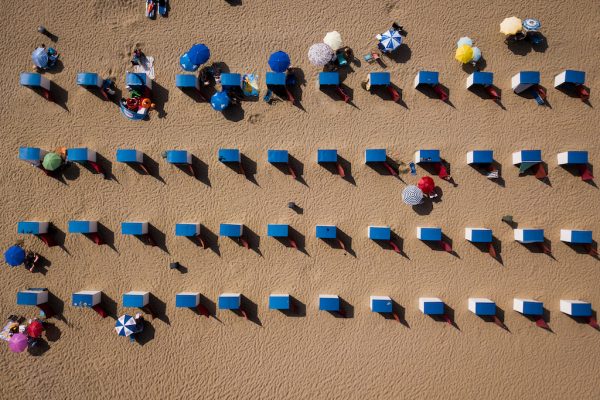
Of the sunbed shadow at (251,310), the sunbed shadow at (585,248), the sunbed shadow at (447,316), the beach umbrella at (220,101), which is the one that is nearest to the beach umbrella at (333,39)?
the beach umbrella at (220,101)

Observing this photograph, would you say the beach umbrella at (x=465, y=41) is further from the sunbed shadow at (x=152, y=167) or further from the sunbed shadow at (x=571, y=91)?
the sunbed shadow at (x=152, y=167)

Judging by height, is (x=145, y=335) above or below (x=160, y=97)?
below

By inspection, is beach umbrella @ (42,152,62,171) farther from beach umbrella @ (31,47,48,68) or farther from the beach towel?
the beach towel

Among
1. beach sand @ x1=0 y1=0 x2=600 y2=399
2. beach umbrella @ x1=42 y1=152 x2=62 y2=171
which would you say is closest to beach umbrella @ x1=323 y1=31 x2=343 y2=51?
beach sand @ x1=0 y1=0 x2=600 y2=399

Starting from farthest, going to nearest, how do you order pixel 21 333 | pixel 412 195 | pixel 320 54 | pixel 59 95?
pixel 59 95, pixel 21 333, pixel 320 54, pixel 412 195

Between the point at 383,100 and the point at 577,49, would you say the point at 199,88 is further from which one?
the point at 577,49

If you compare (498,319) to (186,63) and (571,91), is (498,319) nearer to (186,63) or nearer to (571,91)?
(571,91)

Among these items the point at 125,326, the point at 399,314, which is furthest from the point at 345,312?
the point at 125,326
